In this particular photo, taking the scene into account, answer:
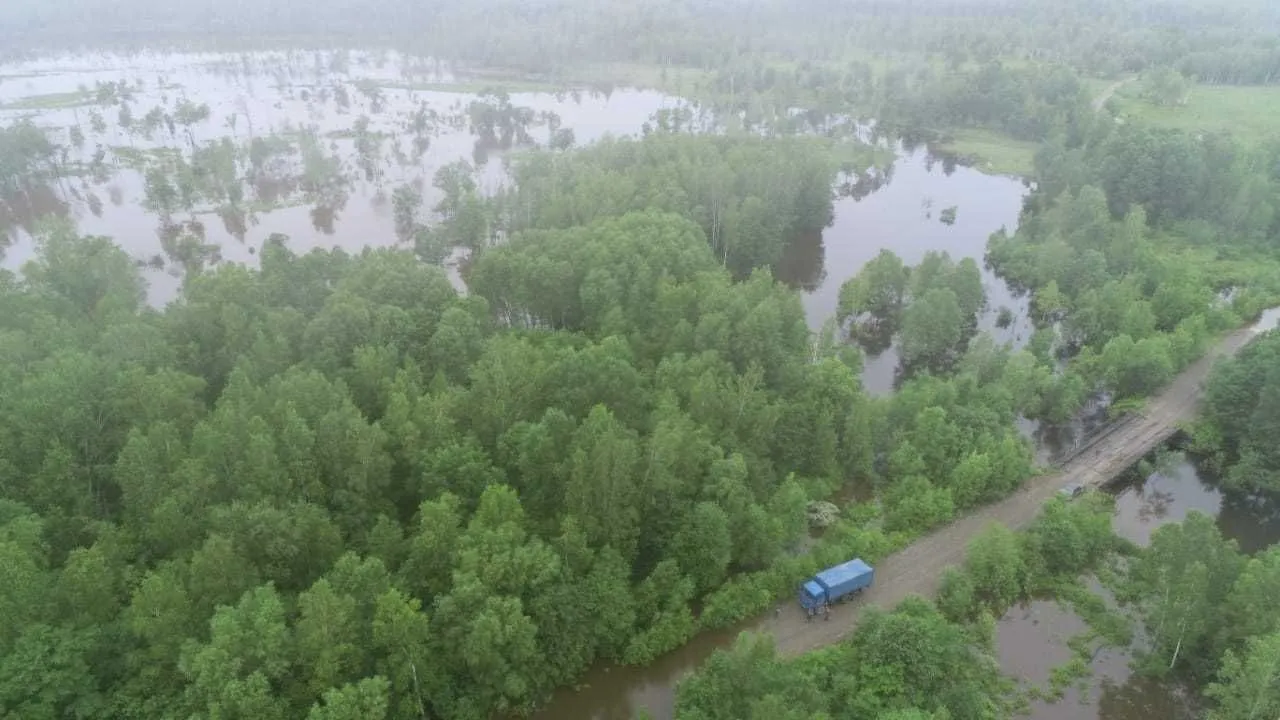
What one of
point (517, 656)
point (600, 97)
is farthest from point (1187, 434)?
point (600, 97)

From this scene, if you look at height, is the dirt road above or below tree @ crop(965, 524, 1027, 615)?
above

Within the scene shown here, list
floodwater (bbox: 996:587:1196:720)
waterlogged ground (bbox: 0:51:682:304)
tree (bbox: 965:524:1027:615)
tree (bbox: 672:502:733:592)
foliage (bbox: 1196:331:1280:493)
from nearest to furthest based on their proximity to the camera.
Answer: floodwater (bbox: 996:587:1196:720)
tree (bbox: 672:502:733:592)
tree (bbox: 965:524:1027:615)
foliage (bbox: 1196:331:1280:493)
waterlogged ground (bbox: 0:51:682:304)

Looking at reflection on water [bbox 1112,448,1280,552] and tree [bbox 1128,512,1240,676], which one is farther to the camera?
reflection on water [bbox 1112,448,1280,552]

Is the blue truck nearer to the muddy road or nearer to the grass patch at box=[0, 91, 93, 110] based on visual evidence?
the muddy road

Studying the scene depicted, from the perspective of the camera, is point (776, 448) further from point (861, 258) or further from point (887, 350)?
point (861, 258)

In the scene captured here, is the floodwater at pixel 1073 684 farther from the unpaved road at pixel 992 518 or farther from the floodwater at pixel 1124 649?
the unpaved road at pixel 992 518

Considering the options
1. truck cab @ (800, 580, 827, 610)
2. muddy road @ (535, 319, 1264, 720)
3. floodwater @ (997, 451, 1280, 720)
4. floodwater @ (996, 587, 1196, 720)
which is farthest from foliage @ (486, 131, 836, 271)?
floodwater @ (996, 587, 1196, 720)

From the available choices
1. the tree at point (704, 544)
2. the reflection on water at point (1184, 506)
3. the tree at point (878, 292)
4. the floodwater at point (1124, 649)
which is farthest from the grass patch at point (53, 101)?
the reflection on water at point (1184, 506)
